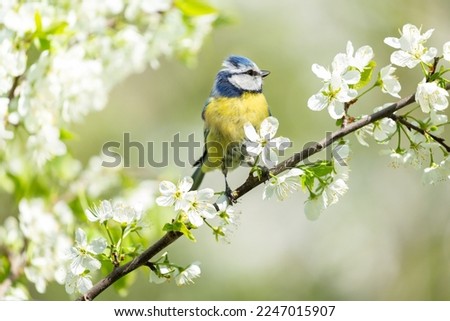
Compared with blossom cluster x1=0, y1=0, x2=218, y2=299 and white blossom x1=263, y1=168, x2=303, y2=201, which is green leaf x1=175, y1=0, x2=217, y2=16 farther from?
white blossom x1=263, y1=168, x2=303, y2=201

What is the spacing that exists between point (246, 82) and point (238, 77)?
0.06 metres

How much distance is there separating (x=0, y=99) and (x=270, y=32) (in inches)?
208

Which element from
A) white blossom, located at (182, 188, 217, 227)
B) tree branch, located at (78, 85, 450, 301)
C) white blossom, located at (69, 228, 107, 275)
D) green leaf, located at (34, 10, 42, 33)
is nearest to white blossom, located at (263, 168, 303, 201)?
tree branch, located at (78, 85, 450, 301)

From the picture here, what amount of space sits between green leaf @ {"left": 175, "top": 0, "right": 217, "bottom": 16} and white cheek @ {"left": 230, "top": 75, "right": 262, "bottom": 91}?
656 millimetres

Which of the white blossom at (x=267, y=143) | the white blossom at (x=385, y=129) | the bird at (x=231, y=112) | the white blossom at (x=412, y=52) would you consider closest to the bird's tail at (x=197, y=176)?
the bird at (x=231, y=112)

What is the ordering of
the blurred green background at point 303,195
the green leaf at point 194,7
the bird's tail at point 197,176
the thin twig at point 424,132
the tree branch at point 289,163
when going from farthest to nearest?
the blurred green background at point 303,195 → the bird's tail at point 197,176 → the green leaf at point 194,7 → the thin twig at point 424,132 → the tree branch at point 289,163

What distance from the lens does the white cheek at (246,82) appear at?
3875mm

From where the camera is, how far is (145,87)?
805cm

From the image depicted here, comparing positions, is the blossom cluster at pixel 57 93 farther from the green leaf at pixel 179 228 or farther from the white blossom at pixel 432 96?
the white blossom at pixel 432 96

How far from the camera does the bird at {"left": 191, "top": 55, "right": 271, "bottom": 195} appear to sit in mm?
3623

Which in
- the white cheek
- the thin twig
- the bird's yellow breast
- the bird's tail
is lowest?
the bird's tail

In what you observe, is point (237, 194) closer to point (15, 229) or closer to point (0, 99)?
point (0, 99)

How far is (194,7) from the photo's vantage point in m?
3.30

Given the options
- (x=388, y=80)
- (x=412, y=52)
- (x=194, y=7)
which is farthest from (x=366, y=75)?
(x=194, y=7)
